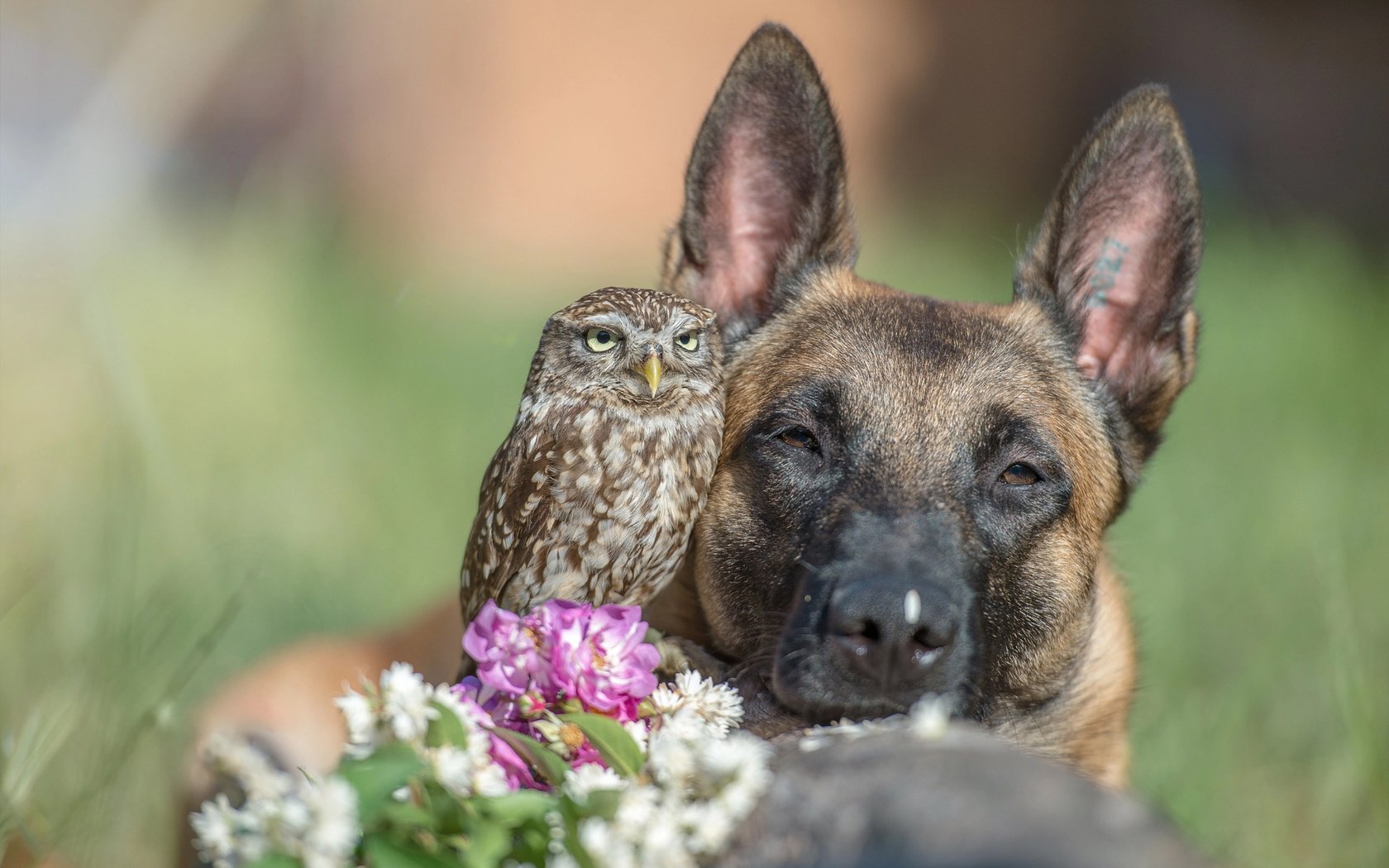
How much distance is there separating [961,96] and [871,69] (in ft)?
4.79

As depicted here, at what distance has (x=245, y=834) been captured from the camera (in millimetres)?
1740

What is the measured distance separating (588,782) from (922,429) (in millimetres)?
1467

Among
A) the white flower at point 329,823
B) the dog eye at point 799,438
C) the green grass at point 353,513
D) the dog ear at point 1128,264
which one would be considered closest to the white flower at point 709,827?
the white flower at point 329,823

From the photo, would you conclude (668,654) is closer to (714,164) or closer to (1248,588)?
(714,164)

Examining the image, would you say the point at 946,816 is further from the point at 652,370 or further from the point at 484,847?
the point at 652,370

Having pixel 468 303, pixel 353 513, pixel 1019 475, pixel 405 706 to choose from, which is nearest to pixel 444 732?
pixel 405 706

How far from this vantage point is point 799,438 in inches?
119

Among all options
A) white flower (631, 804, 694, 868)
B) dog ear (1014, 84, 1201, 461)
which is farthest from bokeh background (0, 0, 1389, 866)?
white flower (631, 804, 694, 868)

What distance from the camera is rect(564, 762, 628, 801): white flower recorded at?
1.76 m

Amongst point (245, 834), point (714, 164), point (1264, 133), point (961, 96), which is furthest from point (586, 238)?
point (245, 834)

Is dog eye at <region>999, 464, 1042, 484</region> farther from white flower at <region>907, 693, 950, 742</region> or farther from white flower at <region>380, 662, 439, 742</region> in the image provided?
white flower at <region>380, 662, 439, 742</region>

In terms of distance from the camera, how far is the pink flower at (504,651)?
2148mm

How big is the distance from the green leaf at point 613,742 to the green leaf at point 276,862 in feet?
1.57

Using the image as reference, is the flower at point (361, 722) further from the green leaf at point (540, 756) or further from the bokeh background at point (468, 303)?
the bokeh background at point (468, 303)
